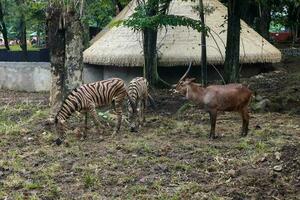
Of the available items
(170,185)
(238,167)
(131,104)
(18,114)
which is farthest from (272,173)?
(18,114)

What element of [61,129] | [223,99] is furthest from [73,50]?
[223,99]

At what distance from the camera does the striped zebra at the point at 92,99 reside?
33.0ft

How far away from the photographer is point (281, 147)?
870cm

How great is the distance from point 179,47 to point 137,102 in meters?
5.74

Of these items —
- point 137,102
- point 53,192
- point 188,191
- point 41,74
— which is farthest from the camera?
point 41,74

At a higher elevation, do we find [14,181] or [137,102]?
[137,102]

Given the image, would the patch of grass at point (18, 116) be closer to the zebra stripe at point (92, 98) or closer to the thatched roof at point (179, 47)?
the zebra stripe at point (92, 98)

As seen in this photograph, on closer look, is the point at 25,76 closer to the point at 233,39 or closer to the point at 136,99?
the point at 233,39

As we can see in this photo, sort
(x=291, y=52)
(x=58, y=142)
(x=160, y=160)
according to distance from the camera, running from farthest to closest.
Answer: (x=291, y=52) → (x=58, y=142) → (x=160, y=160)

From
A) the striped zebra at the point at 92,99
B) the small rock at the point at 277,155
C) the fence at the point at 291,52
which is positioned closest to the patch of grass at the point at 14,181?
the striped zebra at the point at 92,99

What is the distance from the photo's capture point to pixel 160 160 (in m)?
8.31

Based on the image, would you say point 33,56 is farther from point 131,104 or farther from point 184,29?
point 131,104

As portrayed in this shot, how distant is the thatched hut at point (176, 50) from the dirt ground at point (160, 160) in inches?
177

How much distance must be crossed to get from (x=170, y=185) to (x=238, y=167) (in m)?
1.09
